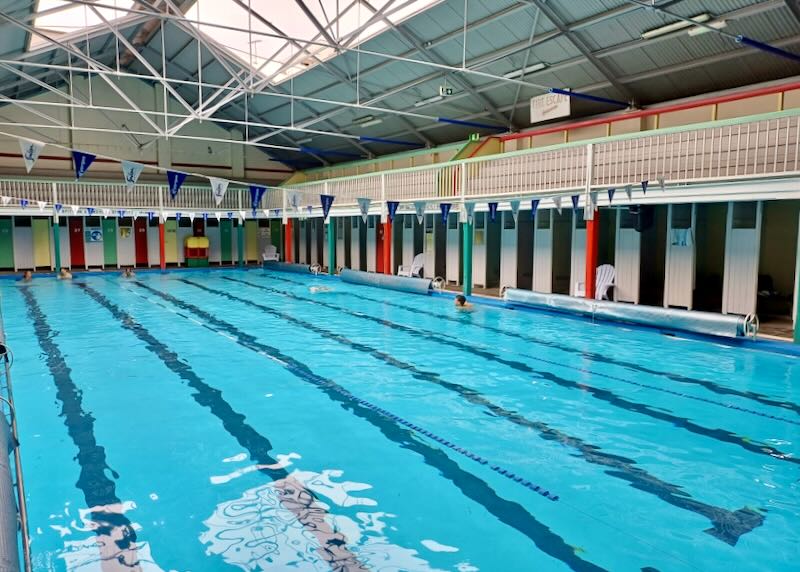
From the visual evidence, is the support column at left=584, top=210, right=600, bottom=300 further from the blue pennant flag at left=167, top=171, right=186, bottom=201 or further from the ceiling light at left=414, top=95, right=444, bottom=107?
the blue pennant flag at left=167, top=171, right=186, bottom=201

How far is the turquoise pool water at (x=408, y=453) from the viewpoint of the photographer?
350cm

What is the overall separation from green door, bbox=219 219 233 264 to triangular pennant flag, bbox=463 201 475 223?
1628 centimetres

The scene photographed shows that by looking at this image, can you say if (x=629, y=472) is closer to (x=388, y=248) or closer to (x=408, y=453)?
(x=408, y=453)

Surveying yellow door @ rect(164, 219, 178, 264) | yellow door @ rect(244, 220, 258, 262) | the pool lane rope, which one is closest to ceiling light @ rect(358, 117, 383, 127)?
yellow door @ rect(244, 220, 258, 262)

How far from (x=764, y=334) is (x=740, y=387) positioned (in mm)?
3561

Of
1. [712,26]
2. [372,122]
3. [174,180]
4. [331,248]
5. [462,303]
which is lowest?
[462,303]

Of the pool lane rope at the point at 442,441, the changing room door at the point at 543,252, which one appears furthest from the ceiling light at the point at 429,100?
the pool lane rope at the point at 442,441

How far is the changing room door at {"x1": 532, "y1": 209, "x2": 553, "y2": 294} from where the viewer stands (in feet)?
48.9

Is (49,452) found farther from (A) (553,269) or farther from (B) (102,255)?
(B) (102,255)

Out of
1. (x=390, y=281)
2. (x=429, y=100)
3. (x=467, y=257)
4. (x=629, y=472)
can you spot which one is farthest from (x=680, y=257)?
(x=429, y=100)

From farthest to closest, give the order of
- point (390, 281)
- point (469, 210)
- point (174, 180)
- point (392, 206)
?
1. point (390, 281)
2. point (392, 206)
3. point (469, 210)
4. point (174, 180)

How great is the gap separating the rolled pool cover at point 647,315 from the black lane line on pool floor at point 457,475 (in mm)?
6407

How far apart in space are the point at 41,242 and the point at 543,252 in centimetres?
2046

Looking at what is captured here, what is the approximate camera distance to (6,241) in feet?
75.4
